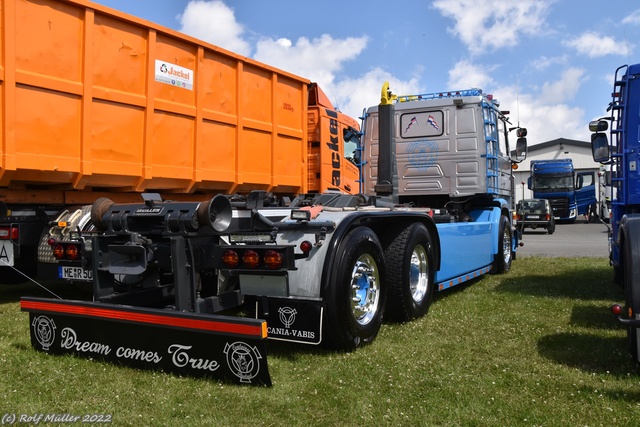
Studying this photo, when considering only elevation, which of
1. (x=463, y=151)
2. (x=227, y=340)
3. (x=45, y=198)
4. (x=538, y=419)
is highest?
(x=463, y=151)

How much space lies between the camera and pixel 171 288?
192 inches

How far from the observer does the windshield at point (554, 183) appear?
→ 31.1m

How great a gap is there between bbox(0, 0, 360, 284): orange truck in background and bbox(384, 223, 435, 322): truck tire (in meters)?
2.76

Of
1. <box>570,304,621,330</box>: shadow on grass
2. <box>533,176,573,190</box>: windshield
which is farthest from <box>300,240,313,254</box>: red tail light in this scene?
<box>533,176,573,190</box>: windshield

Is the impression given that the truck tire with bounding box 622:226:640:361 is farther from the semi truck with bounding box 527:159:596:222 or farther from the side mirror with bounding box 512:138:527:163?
the semi truck with bounding box 527:159:596:222

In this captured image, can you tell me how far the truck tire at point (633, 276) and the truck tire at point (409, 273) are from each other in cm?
202

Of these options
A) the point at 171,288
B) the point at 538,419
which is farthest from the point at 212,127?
the point at 538,419

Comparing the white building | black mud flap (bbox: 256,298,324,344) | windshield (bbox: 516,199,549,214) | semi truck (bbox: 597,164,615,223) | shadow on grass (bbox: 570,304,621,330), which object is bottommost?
shadow on grass (bbox: 570,304,621,330)

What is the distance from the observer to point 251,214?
15.3ft

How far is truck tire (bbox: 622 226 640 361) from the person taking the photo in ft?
11.9

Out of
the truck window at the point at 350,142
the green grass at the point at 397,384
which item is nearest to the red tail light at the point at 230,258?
the green grass at the point at 397,384

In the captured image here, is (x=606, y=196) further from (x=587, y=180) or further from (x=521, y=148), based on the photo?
(x=587, y=180)

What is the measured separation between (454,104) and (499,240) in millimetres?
2408

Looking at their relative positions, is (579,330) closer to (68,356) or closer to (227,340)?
(227,340)
